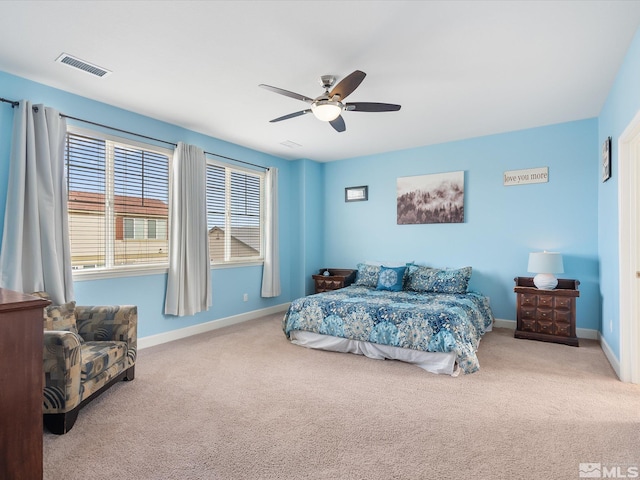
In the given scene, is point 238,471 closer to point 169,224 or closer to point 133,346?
point 133,346

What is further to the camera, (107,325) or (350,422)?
(107,325)

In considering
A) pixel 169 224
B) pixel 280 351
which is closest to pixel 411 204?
pixel 280 351

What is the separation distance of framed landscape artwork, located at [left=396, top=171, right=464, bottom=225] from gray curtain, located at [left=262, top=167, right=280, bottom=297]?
1994 millimetres

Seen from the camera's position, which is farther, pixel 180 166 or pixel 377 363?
pixel 180 166

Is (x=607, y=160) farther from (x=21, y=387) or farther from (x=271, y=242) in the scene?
(x=21, y=387)

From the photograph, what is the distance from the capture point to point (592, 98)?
12.2ft

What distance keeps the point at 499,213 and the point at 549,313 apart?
1450 millimetres

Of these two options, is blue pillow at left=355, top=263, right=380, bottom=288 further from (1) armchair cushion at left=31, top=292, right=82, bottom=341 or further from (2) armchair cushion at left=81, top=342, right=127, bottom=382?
(1) armchair cushion at left=31, top=292, right=82, bottom=341

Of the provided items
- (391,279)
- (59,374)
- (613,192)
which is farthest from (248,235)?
(613,192)

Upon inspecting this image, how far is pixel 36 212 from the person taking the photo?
10.3ft

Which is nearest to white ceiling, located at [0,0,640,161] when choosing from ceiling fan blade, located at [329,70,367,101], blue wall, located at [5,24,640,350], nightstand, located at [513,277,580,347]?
ceiling fan blade, located at [329,70,367,101]

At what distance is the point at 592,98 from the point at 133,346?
5.03m

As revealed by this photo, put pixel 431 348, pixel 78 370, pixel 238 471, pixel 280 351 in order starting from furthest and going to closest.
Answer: pixel 280 351
pixel 431 348
pixel 78 370
pixel 238 471

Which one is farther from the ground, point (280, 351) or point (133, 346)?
point (133, 346)
